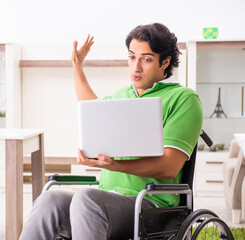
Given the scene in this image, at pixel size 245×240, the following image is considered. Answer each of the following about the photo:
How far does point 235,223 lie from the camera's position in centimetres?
333

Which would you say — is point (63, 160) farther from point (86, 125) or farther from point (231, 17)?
point (86, 125)

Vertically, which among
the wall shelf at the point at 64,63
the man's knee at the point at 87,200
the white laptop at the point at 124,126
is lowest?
the man's knee at the point at 87,200

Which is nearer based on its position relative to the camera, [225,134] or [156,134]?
[156,134]

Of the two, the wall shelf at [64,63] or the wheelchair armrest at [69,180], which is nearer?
the wheelchair armrest at [69,180]

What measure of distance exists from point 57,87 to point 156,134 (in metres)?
3.29

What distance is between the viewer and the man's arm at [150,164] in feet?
4.92

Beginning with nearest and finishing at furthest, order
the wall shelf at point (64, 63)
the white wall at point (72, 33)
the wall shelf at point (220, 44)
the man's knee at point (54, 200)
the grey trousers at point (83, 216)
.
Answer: the grey trousers at point (83, 216)
the man's knee at point (54, 200)
the wall shelf at point (220, 44)
the wall shelf at point (64, 63)
the white wall at point (72, 33)

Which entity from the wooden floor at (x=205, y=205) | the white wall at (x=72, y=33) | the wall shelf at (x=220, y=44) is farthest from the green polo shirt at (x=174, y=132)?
the white wall at (x=72, y=33)

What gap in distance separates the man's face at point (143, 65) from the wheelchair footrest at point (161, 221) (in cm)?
49

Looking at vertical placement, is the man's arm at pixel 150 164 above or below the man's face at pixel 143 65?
below

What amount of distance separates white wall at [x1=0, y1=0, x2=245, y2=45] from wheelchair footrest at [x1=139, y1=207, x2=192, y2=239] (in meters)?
3.23

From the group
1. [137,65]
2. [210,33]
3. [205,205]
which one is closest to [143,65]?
[137,65]

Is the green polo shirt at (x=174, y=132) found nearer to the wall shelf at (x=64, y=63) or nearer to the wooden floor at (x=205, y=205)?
the wooden floor at (x=205, y=205)

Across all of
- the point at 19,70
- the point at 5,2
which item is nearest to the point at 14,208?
the point at 19,70
